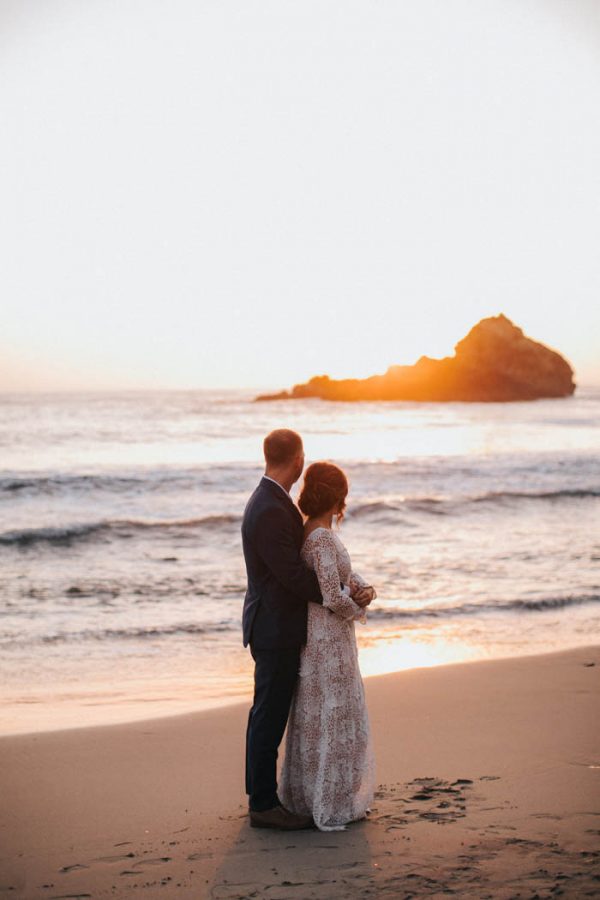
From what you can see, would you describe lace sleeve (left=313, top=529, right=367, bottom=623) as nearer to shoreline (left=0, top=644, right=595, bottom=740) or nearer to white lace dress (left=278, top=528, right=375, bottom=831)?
white lace dress (left=278, top=528, right=375, bottom=831)

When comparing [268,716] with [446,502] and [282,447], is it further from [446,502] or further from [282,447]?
[446,502]

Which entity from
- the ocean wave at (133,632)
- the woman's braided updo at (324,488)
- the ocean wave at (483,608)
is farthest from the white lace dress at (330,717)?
the ocean wave at (483,608)

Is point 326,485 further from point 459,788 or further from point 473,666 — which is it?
point 473,666

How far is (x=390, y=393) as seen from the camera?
94500 millimetres

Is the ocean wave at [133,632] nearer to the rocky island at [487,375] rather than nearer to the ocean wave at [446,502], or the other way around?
the ocean wave at [446,502]

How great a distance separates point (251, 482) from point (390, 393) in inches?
2789

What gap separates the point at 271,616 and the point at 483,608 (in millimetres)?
6346

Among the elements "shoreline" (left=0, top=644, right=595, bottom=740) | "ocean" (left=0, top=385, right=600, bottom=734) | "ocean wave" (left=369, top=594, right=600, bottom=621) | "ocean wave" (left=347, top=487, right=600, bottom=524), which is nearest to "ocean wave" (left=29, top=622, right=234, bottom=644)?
"ocean" (left=0, top=385, right=600, bottom=734)

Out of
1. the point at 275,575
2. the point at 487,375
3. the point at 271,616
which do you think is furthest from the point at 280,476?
the point at 487,375

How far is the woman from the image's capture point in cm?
Answer: 404

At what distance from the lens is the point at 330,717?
160 inches

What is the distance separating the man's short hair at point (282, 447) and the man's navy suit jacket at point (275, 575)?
11cm

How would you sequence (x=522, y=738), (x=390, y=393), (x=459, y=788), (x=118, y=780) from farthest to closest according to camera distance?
(x=390, y=393) → (x=522, y=738) → (x=118, y=780) → (x=459, y=788)

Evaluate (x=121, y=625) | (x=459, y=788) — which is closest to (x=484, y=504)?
(x=121, y=625)
